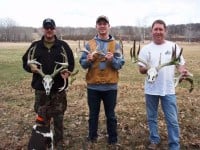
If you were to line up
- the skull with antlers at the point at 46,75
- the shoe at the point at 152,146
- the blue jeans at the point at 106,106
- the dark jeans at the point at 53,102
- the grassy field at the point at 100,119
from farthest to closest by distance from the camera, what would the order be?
the grassy field at the point at 100,119 < the shoe at the point at 152,146 < the blue jeans at the point at 106,106 < the dark jeans at the point at 53,102 < the skull with antlers at the point at 46,75

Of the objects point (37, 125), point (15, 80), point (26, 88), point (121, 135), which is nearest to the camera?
point (37, 125)

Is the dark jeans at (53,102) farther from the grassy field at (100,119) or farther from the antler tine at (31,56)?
the grassy field at (100,119)

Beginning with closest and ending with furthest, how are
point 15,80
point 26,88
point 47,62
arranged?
point 47,62 < point 26,88 < point 15,80

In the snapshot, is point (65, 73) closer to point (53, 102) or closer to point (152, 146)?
point (53, 102)

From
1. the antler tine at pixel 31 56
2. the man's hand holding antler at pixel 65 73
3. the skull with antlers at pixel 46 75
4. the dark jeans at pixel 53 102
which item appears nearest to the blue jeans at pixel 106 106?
the dark jeans at pixel 53 102

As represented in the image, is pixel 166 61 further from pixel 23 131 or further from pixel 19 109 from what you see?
pixel 19 109

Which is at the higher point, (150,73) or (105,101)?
(150,73)

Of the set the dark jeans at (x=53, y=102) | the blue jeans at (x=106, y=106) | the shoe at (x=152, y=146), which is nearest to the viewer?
the dark jeans at (x=53, y=102)

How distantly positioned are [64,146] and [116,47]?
237cm

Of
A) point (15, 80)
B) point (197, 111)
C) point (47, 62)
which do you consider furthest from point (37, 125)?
point (15, 80)

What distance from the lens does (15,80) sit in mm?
20000

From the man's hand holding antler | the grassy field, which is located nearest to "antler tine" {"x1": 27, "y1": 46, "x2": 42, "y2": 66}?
the man's hand holding antler

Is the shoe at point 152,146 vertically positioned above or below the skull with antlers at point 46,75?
below

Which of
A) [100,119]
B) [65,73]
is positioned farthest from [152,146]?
[100,119]
